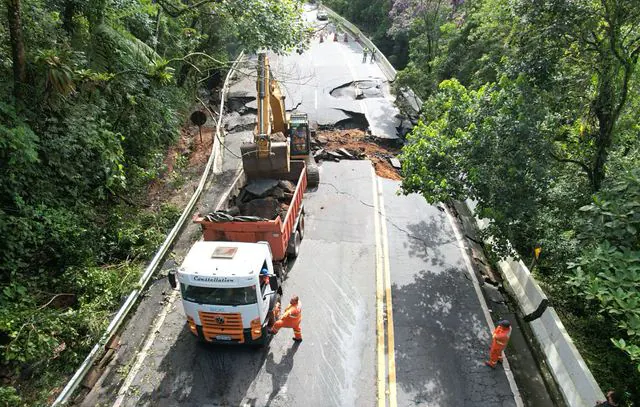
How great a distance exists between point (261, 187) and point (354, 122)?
11.3 metres

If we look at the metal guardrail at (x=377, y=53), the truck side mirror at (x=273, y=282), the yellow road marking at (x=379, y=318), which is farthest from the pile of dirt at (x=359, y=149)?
the truck side mirror at (x=273, y=282)

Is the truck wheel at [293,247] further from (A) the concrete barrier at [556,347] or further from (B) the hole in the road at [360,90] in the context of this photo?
(B) the hole in the road at [360,90]

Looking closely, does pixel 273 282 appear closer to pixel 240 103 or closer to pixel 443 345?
pixel 443 345

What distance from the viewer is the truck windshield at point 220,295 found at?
8516mm

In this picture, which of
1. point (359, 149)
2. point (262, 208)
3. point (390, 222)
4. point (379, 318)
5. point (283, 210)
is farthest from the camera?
point (359, 149)

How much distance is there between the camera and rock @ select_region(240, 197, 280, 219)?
11766mm

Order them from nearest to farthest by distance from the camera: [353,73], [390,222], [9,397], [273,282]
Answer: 1. [9,397]
2. [273,282]
3. [390,222]
4. [353,73]

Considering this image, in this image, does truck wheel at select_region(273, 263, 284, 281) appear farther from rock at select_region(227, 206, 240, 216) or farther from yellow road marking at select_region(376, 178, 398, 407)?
yellow road marking at select_region(376, 178, 398, 407)

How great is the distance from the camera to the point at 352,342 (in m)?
9.73

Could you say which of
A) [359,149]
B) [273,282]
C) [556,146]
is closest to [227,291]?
[273,282]

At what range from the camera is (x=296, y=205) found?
40.9 feet

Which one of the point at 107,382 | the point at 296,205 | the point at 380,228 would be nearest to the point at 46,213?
the point at 107,382

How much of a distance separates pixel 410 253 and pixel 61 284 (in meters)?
9.57

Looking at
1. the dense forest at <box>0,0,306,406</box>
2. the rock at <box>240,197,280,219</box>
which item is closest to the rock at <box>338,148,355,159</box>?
the dense forest at <box>0,0,306,406</box>
